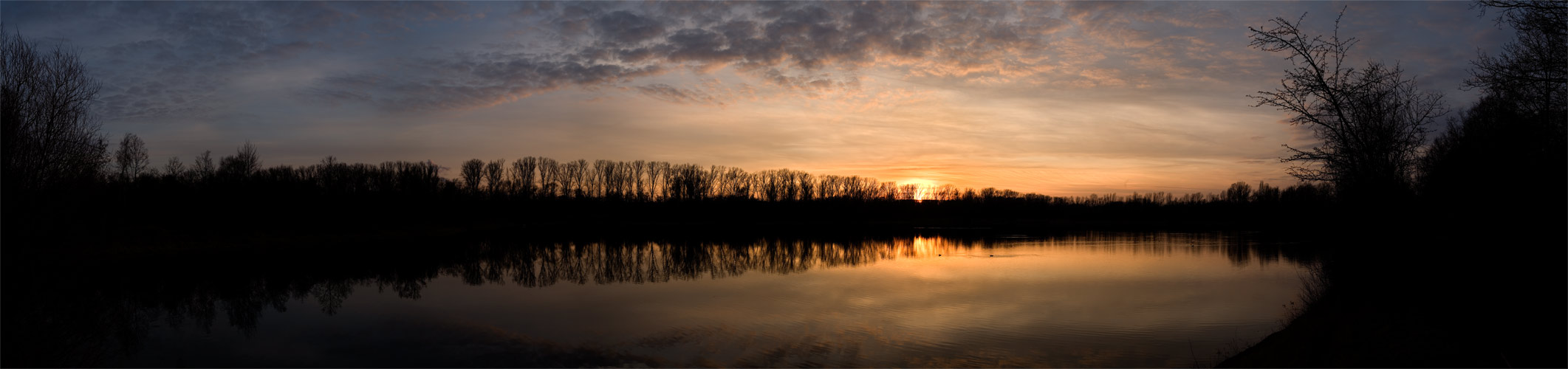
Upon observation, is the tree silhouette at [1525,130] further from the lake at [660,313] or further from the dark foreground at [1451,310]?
the lake at [660,313]

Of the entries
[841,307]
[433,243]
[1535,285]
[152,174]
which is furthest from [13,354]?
[152,174]

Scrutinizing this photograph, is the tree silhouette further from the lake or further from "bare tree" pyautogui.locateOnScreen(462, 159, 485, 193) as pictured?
"bare tree" pyautogui.locateOnScreen(462, 159, 485, 193)

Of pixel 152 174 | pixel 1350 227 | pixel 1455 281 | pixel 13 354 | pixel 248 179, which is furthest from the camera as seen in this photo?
pixel 152 174

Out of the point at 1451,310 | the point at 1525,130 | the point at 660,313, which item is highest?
the point at 1525,130

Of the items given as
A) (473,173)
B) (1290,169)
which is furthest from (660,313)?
(473,173)

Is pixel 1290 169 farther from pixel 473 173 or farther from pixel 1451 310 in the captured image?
pixel 473 173

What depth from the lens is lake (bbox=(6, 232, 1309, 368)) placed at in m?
11.6

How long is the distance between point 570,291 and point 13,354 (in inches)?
448

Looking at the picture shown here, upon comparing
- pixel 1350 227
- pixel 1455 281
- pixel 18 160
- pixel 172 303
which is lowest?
pixel 172 303

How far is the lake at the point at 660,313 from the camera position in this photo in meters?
11.6

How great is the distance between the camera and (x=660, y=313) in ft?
53.0

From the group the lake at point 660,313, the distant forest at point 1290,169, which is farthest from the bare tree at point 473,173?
the lake at point 660,313

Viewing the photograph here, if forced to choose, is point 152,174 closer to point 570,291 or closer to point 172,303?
point 172,303

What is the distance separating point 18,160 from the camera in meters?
15.1
